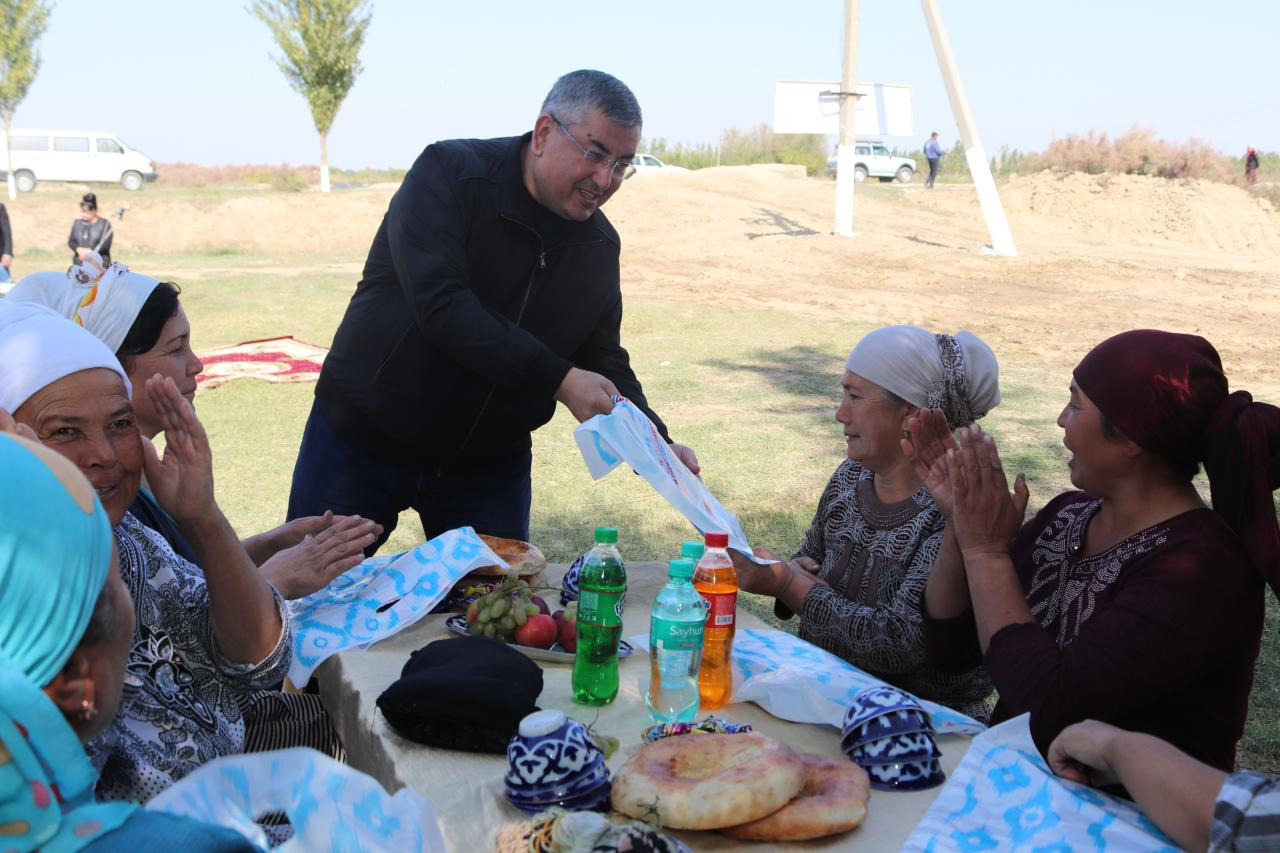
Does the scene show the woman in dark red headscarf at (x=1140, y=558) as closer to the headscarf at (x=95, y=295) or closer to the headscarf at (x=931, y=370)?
the headscarf at (x=931, y=370)

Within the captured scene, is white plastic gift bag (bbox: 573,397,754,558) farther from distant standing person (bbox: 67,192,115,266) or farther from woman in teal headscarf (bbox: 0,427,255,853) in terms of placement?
distant standing person (bbox: 67,192,115,266)

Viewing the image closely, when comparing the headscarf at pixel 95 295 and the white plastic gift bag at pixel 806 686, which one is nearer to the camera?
the white plastic gift bag at pixel 806 686

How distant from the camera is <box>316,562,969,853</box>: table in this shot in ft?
6.45

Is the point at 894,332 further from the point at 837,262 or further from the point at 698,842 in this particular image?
the point at 837,262

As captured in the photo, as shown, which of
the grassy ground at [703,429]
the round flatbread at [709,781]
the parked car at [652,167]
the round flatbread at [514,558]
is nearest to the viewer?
the round flatbread at [709,781]

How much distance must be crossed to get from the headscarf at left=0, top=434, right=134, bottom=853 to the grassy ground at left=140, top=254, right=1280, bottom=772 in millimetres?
4177

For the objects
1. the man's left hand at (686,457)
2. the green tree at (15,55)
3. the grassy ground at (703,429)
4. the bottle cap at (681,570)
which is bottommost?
the grassy ground at (703,429)

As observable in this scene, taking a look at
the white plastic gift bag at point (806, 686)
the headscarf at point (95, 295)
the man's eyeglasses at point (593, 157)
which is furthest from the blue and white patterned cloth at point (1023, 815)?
the headscarf at point (95, 295)

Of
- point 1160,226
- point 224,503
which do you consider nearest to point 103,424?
point 224,503

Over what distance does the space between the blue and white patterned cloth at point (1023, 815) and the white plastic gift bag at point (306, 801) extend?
959 mm

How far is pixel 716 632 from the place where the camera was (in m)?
2.52

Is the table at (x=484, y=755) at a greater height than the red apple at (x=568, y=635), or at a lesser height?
lesser

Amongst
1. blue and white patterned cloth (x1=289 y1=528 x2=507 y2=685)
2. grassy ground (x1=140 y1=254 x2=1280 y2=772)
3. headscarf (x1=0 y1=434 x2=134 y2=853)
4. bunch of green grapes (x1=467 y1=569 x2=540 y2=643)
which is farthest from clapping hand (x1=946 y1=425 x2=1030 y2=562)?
grassy ground (x1=140 y1=254 x2=1280 y2=772)

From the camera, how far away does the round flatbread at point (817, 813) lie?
6.14ft
